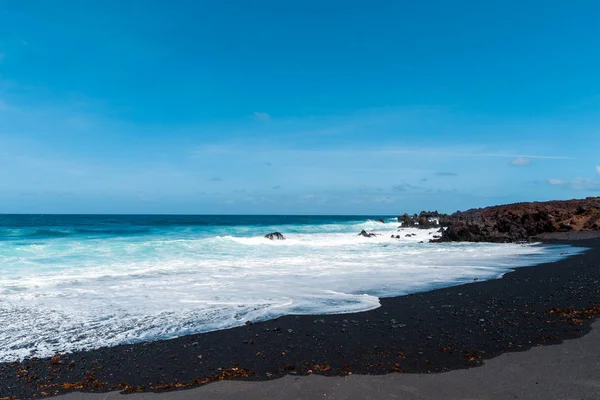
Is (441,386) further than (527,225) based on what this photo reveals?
No

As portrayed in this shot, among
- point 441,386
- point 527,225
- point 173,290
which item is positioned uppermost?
point 527,225

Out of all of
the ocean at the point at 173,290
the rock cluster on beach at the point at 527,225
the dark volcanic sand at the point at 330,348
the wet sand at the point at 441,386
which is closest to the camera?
the wet sand at the point at 441,386

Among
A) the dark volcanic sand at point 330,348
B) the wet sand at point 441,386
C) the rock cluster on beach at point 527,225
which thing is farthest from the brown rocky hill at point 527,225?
the wet sand at point 441,386

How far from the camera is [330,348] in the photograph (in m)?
5.76

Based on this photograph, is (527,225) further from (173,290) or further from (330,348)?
(330,348)

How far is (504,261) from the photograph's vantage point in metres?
16.1

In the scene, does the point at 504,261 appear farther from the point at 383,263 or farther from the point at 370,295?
the point at 370,295

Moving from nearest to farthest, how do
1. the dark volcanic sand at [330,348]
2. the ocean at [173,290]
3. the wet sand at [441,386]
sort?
the wet sand at [441,386], the dark volcanic sand at [330,348], the ocean at [173,290]

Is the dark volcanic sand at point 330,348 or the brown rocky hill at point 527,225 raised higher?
the brown rocky hill at point 527,225

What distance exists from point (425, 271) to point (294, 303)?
21.9 feet

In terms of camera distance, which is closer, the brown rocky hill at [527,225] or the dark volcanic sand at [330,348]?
the dark volcanic sand at [330,348]

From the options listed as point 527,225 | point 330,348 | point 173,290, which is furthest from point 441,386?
point 527,225

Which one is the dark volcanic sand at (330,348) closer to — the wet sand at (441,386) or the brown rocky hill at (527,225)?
the wet sand at (441,386)

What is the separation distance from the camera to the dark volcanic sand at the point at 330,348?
4879 millimetres
